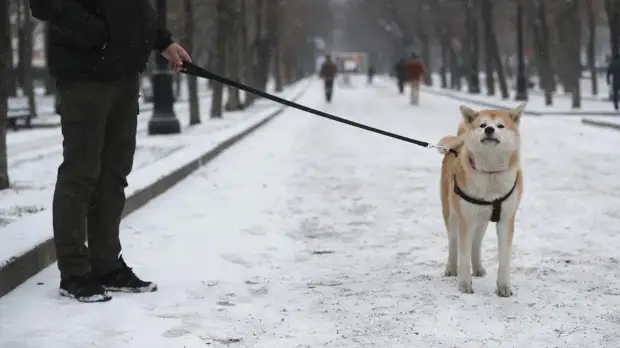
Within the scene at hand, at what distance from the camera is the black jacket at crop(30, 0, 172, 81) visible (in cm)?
471

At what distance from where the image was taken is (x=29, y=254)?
18.5ft

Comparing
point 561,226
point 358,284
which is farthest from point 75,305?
point 561,226

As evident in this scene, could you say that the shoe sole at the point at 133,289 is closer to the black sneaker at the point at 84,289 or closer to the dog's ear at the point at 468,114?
the black sneaker at the point at 84,289

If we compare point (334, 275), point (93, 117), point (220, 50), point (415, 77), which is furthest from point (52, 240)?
point (415, 77)

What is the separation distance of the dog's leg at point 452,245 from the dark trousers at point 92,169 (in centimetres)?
186

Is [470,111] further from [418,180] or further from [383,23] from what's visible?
[383,23]

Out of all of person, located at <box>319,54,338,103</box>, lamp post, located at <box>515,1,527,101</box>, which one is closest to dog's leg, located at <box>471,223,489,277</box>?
lamp post, located at <box>515,1,527,101</box>

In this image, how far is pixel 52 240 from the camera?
6.14m

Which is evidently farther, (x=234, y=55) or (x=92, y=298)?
(x=234, y=55)

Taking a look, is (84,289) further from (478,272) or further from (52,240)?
(478,272)

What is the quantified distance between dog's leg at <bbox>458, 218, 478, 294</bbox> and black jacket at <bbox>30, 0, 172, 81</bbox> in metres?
1.90

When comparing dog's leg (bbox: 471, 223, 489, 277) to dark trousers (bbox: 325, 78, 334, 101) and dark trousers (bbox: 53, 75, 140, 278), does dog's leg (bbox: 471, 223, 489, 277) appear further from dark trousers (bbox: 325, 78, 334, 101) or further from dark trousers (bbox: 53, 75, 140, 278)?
dark trousers (bbox: 325, 78, 334, 101)

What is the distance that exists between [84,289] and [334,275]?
1.60 metres

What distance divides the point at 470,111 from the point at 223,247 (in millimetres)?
2433
